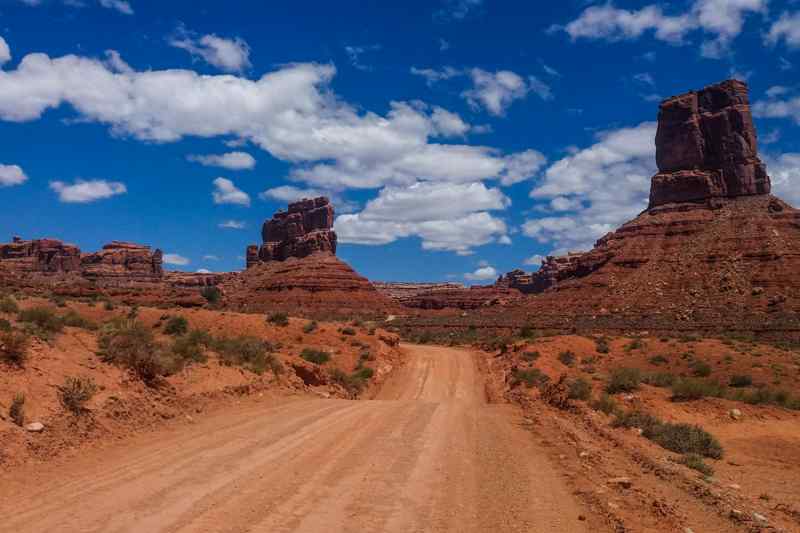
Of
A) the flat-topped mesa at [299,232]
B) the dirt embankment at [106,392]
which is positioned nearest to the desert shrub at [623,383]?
the dirt embankment at [106,392]

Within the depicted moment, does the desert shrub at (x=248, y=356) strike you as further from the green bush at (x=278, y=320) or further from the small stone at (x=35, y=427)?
the green bush at (x=278, y=320)

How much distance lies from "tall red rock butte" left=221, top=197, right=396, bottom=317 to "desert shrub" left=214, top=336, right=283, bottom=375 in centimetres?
6421

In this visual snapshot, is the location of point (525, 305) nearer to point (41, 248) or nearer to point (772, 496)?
point (772, 496)

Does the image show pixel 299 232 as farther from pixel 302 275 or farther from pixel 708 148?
pixel 708 148

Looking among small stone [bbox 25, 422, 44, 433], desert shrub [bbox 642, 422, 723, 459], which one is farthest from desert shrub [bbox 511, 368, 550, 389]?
small stone [bbox 25, 422, 44, 433]

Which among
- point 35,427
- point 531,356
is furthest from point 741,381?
point 35,427

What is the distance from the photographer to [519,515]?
666 cm

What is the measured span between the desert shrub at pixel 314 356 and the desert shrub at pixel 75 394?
49.0ft

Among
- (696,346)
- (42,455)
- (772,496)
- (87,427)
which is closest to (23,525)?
(42,455)

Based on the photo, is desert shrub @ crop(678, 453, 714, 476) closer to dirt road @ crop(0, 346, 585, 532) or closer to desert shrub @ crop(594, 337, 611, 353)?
dirt road @ crop(0, 346, 585, 532)

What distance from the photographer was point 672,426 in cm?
1394

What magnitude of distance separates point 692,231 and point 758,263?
1339cm

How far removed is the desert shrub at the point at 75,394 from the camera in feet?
32.1

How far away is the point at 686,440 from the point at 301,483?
9.51 m
